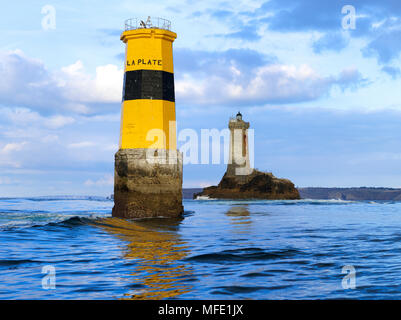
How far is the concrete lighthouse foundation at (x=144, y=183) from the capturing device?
77.7ft

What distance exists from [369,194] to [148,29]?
569 ft

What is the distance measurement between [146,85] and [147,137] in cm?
261

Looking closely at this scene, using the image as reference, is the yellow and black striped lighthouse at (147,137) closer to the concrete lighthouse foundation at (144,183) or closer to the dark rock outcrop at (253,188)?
the concrete lighthouse foundation at (144,183)

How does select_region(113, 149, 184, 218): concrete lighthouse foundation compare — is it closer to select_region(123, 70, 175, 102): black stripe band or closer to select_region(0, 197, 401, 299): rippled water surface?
select_region(123, 70, 175, 102): black stripe band

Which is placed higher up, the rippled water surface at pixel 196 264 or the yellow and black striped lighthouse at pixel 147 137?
the yellow and black striped lighthouse at pixel 147 137

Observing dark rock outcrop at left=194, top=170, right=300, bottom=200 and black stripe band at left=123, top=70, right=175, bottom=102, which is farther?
dark rock outcrop at left=194, top=170, right=300, bottom=200

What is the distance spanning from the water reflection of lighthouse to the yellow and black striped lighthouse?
4981 millimetres

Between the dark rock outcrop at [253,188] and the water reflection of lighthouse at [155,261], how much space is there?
75104 millimetres

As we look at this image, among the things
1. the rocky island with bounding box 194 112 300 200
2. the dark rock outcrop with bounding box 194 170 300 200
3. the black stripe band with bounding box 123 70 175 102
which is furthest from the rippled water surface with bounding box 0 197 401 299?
the dark rock outcrop with bounding box 194 170 300 200

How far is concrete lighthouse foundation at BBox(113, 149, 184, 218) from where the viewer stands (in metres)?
23.7

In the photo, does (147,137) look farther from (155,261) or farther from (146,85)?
(155,261)

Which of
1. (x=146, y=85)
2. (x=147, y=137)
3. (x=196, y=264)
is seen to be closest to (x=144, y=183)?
(x=147, y=137)

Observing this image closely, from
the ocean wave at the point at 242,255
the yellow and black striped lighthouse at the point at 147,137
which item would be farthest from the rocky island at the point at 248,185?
the ocean wave at the point at 242,255

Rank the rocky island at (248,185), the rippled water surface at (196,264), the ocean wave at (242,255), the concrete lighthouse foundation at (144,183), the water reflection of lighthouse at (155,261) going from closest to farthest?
the rippled water surface at (196,264) → the water reflection of lighthouse at (155,261) → the ocean wave at (242,255) → the concrete lighthouse foundation at (144,183) → the rocky island at (248,185)
